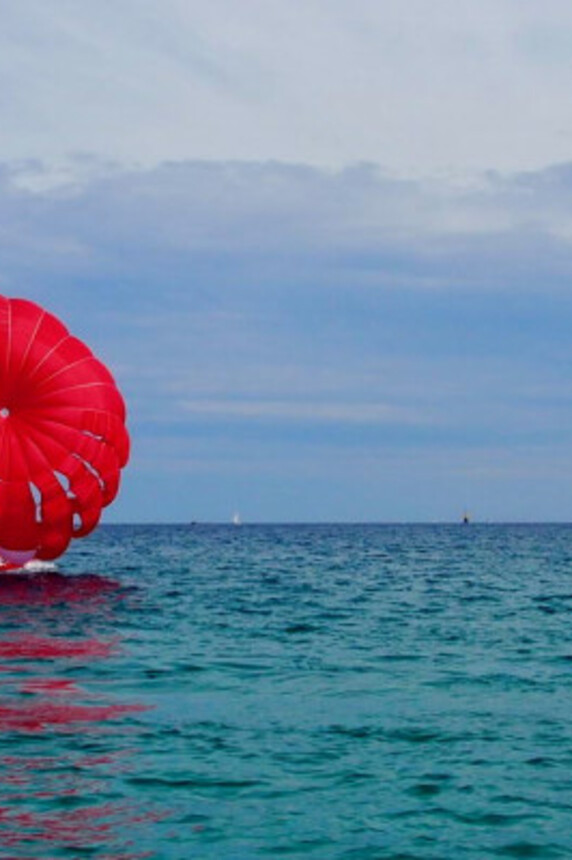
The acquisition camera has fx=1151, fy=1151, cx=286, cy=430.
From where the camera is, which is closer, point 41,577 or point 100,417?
point 100,417

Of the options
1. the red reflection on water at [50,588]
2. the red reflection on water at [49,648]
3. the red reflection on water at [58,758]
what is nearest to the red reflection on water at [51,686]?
the red reflection on water at [58,758]

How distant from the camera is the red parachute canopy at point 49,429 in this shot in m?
35.0

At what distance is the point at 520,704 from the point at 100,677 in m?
7.11

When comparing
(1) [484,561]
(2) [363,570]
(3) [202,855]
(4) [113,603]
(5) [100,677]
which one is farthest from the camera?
(1) [484,561]

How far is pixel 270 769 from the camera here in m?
13.5

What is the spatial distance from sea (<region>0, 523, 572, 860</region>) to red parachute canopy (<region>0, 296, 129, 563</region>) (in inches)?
182

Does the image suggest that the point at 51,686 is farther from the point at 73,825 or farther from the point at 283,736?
the point at 73,825

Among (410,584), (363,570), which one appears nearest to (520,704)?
(410,584)

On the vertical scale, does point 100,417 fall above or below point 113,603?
above

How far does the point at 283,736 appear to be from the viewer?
50.1ft

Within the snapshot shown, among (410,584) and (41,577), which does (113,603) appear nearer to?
(41,577)

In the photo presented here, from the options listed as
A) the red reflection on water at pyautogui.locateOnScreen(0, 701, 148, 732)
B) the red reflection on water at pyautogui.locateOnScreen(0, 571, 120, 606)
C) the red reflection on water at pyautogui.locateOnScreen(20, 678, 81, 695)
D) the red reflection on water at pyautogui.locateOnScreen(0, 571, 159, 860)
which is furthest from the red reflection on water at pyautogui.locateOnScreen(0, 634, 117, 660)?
the red reflection on water at pyautogui.locateOnScreen(0, 571, 120, 606)

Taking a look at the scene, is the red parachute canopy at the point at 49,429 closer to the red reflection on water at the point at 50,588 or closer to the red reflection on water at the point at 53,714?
the red reflection on water at the point at 50,588

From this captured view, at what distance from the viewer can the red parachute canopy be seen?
3503cm
